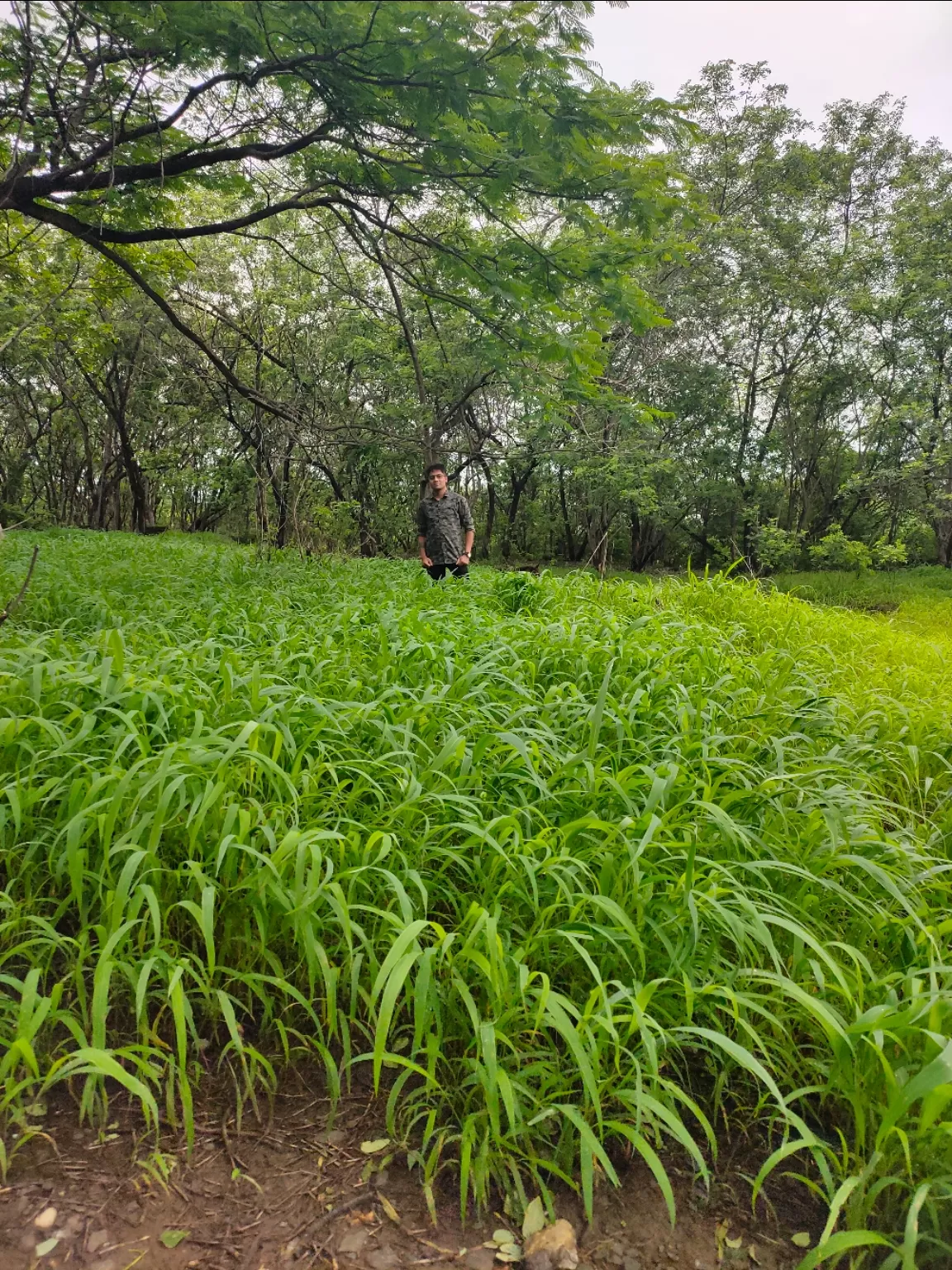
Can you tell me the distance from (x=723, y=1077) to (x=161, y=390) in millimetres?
→ 19366

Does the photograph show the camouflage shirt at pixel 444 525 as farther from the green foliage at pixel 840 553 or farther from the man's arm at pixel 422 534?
the green foliage at pixel 840 553

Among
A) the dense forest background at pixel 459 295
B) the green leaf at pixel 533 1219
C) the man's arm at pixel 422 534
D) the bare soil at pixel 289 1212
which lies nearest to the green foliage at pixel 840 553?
the dense forest background at pixel 459 295

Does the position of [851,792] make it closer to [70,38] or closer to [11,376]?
[70,38]

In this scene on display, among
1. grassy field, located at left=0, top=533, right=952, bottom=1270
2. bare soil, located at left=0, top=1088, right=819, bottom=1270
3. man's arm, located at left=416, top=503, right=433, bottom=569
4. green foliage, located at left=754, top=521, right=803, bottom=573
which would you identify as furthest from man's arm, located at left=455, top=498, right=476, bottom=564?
green foliage, located at left=754, top=521, right=803, bottom=573

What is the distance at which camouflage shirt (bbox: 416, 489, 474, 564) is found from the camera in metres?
5.53

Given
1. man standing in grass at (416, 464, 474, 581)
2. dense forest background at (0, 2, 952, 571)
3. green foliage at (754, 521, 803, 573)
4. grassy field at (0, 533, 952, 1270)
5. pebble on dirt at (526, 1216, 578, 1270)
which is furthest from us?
green foliage at (754, 521, 803, 573)

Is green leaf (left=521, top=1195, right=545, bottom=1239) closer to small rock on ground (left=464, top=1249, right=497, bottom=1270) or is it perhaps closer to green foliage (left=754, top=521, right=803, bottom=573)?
small rock on ground (left=464, top=1249, right=497, bottom=1270)

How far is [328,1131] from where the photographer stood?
1.31m

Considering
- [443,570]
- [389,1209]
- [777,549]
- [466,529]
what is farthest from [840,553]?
[389,1209]

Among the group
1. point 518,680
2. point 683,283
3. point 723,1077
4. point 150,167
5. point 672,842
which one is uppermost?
point 683,283

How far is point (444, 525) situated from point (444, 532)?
0.06m

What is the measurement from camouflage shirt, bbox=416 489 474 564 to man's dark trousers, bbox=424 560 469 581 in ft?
0.12

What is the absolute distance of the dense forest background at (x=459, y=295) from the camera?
10.7 feet

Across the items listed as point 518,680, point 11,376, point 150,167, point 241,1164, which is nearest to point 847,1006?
point 241,1164
